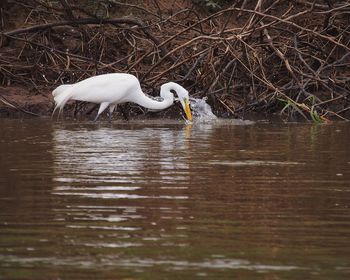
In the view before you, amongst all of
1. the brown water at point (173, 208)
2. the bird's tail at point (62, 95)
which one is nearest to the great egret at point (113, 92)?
the bird's tail at point (62, 95)

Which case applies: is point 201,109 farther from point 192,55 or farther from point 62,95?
point 62,95

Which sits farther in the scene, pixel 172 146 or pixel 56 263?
pixel 172 146

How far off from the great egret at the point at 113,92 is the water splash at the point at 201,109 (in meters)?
0.40

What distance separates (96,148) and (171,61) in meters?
6.48

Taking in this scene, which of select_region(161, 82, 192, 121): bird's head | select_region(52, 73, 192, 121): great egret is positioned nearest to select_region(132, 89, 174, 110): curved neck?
select_region(52, 73, 192, 121): great egret

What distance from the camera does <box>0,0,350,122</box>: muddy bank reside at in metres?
15.8

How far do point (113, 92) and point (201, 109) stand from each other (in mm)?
1531

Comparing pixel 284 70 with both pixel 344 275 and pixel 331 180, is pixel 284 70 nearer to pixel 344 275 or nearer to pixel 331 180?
pixel 331 180

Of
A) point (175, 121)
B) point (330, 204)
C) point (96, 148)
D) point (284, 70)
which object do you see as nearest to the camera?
point (330, 204)

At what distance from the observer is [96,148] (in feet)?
34.3

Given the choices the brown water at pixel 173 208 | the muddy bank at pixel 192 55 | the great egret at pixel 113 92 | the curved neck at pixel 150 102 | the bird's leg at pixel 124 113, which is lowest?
the brown water at pixel 173 208

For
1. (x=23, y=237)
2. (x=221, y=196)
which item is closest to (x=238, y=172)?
(x=221, y=196)

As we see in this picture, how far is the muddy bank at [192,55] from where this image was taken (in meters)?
15.8

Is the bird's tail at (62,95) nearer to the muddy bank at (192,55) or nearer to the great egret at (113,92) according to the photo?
the great egret at (113,92)
